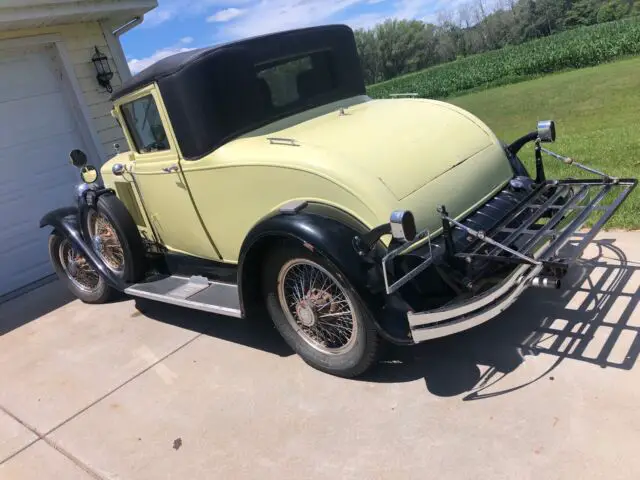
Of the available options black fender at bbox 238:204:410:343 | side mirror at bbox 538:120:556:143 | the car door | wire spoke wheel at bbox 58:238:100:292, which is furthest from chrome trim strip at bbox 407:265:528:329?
wire spoke wheel at bbox 58:238:100:292

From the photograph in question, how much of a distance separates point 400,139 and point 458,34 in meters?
82.7

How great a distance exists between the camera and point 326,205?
328 centimetres

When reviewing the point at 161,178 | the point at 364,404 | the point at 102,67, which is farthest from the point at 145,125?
the point at 102,67

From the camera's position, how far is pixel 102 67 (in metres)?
7.90

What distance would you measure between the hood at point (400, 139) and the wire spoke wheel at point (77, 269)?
9.81 feet

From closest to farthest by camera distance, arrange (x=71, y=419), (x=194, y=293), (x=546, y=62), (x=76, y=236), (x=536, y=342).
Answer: (x=536, y=342)
(x=71, y=419)
(x=194, y=293)
(x=76, y=236)
(x=546, y=62)

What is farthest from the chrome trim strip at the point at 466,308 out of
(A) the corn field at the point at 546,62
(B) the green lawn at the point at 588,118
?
(A) the corn field at the point at 546,62

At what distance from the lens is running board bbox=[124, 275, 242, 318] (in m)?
3.79

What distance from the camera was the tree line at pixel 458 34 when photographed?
6931 cm

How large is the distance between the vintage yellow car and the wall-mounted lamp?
363 cm

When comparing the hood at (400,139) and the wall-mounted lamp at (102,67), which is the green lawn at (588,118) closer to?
the hood at (400,139)

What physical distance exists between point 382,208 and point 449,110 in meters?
1.39

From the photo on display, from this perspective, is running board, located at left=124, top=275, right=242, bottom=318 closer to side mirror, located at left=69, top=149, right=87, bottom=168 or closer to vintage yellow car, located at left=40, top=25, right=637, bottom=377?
vintage yellow car, located at left=40, top=25, right=637, bottom=377

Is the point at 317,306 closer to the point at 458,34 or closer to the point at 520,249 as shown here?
the point at 520,249
